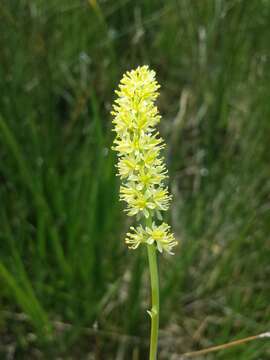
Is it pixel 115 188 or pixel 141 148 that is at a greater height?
pixel 115 188

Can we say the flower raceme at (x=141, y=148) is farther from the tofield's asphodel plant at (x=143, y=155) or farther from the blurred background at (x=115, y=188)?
the blurred background at (x=115, y=188)

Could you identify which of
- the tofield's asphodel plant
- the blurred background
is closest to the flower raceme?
the tofield's asphodel plant

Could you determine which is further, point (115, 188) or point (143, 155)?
point (115, 188)

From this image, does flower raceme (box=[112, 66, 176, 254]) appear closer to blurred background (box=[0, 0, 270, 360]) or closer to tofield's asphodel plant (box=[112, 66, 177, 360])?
tofield's asphodel plant (box=[112, 66, 177, 360])

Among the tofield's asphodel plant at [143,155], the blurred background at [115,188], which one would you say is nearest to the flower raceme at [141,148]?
the tofield's asphodel plant at [143,155]

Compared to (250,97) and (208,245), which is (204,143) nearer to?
(250,97)

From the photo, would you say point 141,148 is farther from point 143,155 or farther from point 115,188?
point 115,188

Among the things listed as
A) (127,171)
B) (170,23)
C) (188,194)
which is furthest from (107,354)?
(170,23)

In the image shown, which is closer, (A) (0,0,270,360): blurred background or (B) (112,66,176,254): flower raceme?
(B) (112,66,176,254): flower raceme

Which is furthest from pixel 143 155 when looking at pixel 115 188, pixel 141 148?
pixel 115 188
